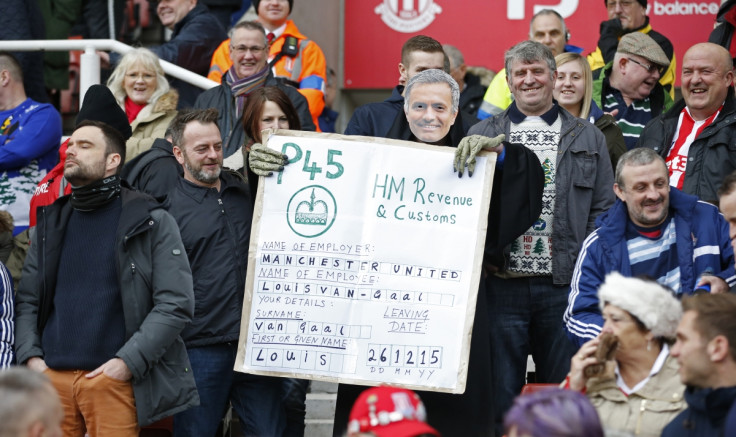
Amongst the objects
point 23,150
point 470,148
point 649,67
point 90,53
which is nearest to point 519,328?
point 470,148

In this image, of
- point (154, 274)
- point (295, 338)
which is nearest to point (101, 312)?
point (154, 274)

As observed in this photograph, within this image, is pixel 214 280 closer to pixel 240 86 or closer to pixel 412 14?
pixel 240 86

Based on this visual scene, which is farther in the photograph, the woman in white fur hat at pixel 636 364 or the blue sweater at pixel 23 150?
the blue sweater at pixel 23 150

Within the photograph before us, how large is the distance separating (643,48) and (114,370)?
4700 mm

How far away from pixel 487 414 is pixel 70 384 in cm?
205

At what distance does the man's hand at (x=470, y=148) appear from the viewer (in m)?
5.90

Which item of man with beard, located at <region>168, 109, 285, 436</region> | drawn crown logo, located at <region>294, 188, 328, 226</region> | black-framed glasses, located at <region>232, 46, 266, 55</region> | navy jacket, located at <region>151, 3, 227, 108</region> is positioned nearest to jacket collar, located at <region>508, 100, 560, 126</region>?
drawn crown logo, located at <region>294, 188, 328, 226</region>

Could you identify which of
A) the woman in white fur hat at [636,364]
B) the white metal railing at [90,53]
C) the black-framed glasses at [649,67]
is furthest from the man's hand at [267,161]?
the black-framed glasses at [649,67]

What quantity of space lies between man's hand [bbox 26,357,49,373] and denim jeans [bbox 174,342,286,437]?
30.0 inches

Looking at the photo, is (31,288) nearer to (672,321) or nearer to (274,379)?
(274,379)

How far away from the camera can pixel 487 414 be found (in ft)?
19.7

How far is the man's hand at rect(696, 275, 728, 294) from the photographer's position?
5754mm

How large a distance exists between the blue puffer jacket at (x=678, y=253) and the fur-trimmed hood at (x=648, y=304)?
72cm

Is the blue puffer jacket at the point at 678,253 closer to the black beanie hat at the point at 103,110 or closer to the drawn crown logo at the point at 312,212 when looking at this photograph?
the drawn crown logo at the point at 312,212
